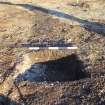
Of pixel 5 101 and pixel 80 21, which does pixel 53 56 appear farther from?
pixel 80 21

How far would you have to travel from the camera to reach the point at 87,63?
31.5 feet

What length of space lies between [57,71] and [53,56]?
74cm

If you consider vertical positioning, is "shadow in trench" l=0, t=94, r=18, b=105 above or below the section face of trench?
above

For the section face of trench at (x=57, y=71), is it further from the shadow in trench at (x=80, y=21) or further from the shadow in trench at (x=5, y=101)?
the shadow in trench at (x=80, y=21)

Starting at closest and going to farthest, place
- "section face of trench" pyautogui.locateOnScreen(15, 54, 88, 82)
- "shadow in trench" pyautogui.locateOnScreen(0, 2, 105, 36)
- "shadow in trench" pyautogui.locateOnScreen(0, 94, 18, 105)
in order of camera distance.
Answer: "shadow in trench" pyautogui.locateOnScreen(0, 94, 18, 105) → "section face of trench" pyautogui.locateOnScreen(15, 54, 88, 82) → "shadow in trench" pyautogui.locateOnScreen(0, 2, 105, 36)

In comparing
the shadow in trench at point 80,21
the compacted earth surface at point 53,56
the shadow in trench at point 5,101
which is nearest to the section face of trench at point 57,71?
the compacted earth surface at point 53,56

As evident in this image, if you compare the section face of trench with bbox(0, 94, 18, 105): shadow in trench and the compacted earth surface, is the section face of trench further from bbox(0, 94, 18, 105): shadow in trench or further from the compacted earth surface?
bbox(0, 94, 18, 105): shadow in trench

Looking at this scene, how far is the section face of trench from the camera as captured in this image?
9.36 meters

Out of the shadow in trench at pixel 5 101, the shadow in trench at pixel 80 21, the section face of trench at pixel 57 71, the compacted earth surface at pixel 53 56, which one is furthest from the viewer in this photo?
the shadow in trench at pixel 80 21

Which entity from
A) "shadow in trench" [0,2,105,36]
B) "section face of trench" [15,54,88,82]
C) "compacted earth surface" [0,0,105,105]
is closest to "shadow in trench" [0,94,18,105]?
"compacted earth surface" [0,0,105,105]

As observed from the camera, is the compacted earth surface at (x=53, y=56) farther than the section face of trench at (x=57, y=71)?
No

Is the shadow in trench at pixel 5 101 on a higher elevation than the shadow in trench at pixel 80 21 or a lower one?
higher

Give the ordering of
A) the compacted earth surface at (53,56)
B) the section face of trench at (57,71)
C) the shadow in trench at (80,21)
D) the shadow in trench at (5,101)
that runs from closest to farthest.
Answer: the shadow in trench at (5,101), the compacted earth surface at (53,56), the section face of trench at (57,71), the shadow in trench at (80,21)

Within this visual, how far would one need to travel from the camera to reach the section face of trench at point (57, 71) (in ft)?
30.7
